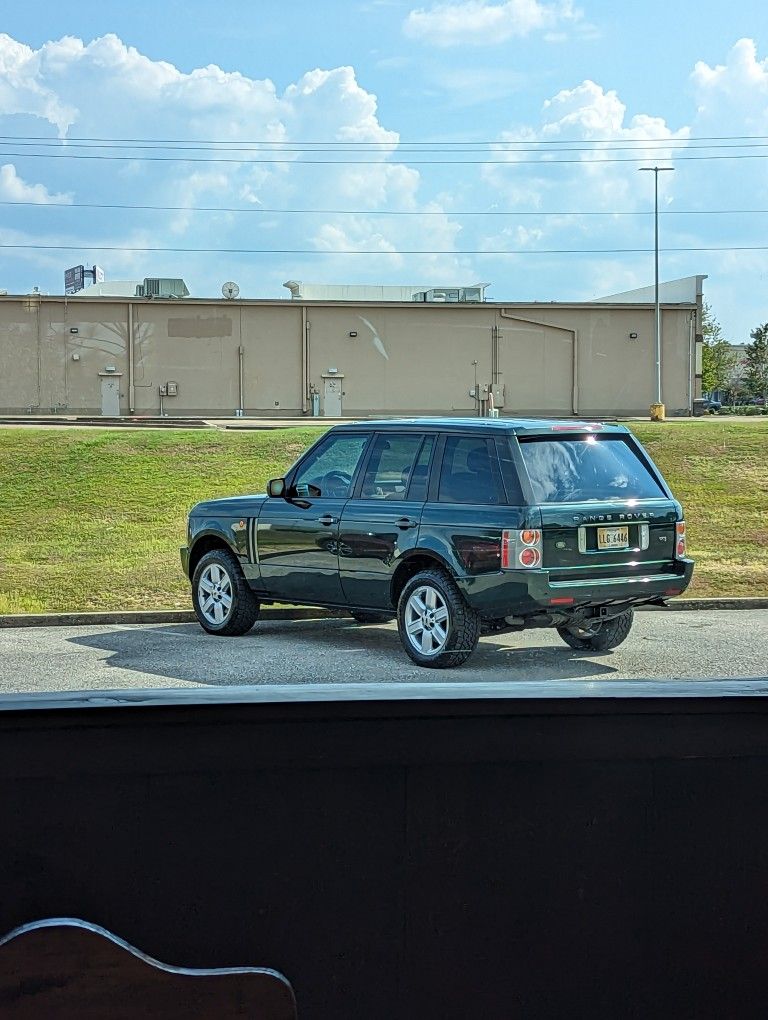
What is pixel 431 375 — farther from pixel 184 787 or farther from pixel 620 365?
pixel 184 787

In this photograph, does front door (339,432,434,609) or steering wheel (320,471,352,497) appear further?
steering wheel (320,471,352,497)

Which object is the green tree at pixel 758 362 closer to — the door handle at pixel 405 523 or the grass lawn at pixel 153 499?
the grass lawn at pixel 153 499

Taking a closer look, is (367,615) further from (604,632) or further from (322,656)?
(604,632)

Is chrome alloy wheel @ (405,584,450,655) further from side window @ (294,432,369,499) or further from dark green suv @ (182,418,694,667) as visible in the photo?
side window @ (294,432,369,499)

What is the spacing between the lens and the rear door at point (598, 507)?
9273mm

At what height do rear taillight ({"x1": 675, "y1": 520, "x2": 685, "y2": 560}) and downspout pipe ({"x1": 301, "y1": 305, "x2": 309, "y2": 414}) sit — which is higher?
downspout pipe ({"x1": 301, "y1": 305, "x2": 309, "y2": 414})

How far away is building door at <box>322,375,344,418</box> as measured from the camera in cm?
5244

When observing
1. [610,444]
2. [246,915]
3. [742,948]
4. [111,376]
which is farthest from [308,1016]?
[111,376]

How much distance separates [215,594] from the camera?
11.5 m

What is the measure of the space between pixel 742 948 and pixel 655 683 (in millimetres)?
425

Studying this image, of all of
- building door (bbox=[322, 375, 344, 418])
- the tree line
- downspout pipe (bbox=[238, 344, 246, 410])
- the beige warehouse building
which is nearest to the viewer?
the beige warehouse building

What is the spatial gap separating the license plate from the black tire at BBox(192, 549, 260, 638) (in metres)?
3.23

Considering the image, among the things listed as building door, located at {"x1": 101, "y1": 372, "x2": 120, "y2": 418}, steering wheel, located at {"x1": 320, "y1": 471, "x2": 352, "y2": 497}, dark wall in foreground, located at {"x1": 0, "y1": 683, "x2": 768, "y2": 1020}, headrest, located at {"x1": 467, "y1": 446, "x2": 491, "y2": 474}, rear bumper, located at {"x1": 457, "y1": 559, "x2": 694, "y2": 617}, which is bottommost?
rear bumper, located at {"x1": 457, "y1": 559, "x2": 694, "y2": 617}

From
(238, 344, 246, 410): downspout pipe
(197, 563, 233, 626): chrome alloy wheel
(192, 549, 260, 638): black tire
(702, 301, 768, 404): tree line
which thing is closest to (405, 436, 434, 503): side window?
(192, 549, 260, 638): black tire
